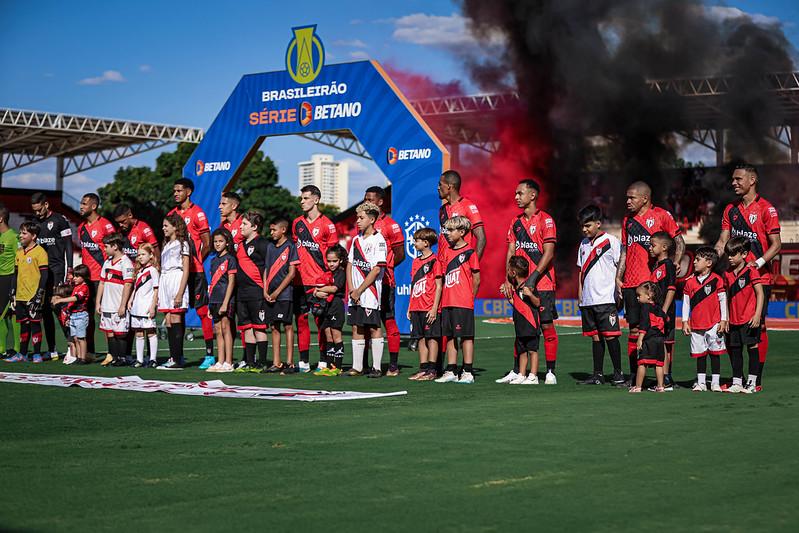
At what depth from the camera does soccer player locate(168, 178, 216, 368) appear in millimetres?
14156

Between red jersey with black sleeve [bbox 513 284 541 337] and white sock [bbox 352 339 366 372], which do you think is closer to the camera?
red jersey with black sleeve [bbox 513 284 541 337]

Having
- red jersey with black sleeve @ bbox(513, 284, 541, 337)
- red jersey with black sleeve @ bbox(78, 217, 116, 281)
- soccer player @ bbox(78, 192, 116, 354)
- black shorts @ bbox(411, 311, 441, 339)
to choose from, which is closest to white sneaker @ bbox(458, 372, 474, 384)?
black shorts @ bbox(411, 311, 441, 339)

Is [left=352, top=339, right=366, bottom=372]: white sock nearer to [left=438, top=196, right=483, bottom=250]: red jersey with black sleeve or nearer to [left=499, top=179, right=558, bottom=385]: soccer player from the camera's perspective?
[left=438, top=196, right=483, bottom=250]: red jersey with black sleeve

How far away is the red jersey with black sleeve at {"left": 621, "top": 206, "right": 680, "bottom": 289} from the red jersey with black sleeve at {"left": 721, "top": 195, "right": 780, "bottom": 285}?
1.97 feet

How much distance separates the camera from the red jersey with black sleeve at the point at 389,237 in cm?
1240

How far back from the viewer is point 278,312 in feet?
41.5

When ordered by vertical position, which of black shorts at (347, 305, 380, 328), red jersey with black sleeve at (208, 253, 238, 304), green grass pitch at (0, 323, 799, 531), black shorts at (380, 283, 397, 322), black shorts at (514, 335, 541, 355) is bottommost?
green grass pitch at (0, 323, 799, 531)

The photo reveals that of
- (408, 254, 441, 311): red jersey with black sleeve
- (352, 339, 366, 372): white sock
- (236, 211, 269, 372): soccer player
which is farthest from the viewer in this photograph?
(236, 211, 269, 372): soccer player

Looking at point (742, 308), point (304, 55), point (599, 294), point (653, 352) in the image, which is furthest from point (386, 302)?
point (304, 55)

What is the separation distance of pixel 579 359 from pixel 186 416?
8304 mm

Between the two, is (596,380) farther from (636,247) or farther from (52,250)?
(52,250)

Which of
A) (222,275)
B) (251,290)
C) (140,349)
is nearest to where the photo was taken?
(251,290)

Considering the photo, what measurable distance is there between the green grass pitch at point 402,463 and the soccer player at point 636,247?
4.89 feet

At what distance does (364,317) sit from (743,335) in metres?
4.24
